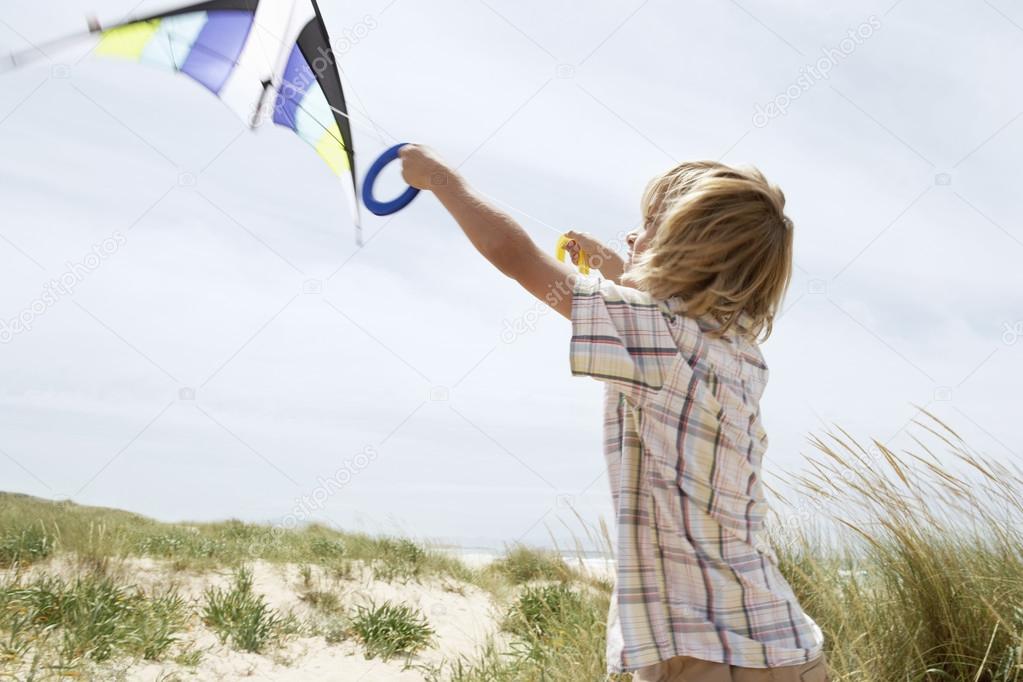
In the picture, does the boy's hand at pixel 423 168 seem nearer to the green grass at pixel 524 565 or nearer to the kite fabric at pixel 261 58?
the kite fabric at pixel 261 58

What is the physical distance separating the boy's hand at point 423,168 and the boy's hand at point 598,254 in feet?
2.42

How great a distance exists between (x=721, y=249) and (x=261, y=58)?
2.87m

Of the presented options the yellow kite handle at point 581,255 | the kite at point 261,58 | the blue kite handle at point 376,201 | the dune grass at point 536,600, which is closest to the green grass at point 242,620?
the dune grass at point 536,600

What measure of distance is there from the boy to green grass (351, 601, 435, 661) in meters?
4.11

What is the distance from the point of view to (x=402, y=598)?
652 centimetres

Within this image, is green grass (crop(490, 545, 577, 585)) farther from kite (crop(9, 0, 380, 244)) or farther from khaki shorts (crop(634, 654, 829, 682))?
khaki shorts (crop(634, 654, 829, 682))

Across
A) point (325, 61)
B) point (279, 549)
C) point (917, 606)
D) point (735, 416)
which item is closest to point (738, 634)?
point (735, 416)

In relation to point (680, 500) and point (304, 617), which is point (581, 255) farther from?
point (304, 617)

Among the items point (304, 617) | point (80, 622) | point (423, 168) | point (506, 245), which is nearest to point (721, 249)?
point (506, 245)

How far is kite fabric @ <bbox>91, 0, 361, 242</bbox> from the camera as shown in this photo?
3.34 meters

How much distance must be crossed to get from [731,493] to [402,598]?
5613 millimetres

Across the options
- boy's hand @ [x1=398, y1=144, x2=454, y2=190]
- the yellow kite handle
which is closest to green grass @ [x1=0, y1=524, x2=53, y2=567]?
the yellow kite handle

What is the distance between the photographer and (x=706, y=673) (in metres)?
1.31

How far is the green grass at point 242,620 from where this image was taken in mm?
4711
